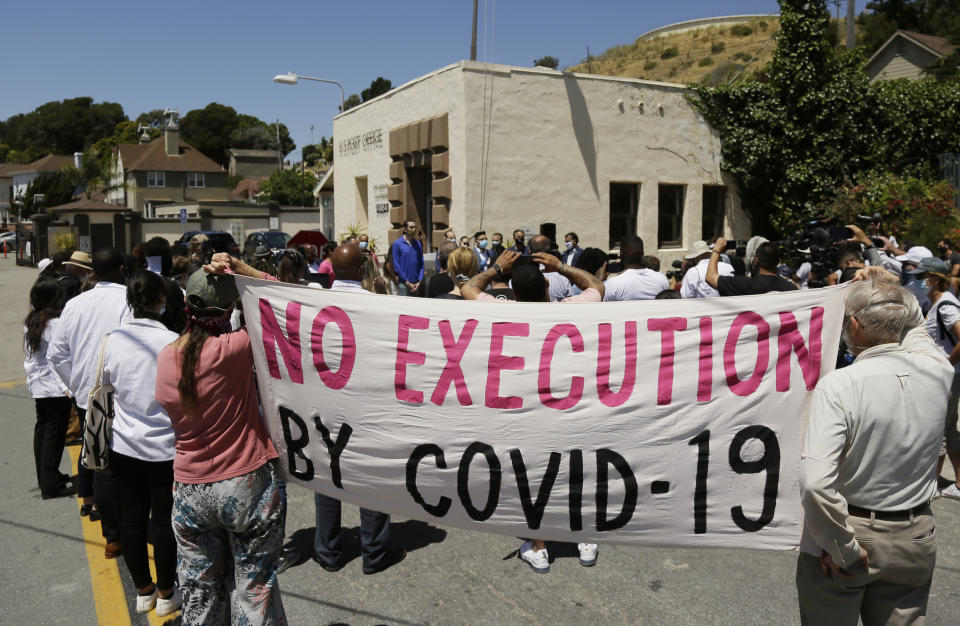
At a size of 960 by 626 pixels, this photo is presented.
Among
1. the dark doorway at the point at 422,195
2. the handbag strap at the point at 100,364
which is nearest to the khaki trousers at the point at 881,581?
the handbag strap at the point at 100,364

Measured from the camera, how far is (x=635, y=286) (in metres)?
6.28

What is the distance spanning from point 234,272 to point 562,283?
12.5ft

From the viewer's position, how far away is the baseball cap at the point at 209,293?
120 inches

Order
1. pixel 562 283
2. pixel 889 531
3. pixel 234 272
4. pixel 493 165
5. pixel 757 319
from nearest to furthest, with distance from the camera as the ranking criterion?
pixel 889 531
pixel 757 319
pixel 234 272
pixel 562 283
pixel 493 165

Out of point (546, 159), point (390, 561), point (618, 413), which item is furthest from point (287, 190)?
point (618, 413)

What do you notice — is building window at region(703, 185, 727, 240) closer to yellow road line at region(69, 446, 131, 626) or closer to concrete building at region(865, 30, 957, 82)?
yellow road line at region(69, 446, 131, 626)

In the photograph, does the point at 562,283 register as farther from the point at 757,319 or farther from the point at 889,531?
the point at 889,531

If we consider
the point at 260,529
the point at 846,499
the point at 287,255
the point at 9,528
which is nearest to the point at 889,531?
the point at 846,499

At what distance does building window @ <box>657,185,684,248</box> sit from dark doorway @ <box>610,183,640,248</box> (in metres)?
0.84

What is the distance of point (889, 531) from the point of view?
99.8 inches

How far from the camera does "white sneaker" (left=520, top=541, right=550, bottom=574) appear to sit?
425 cm

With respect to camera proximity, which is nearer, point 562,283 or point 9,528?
point 9,528

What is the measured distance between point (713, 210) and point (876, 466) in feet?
56.3

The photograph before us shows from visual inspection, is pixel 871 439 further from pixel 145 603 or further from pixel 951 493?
pixel 951 493
